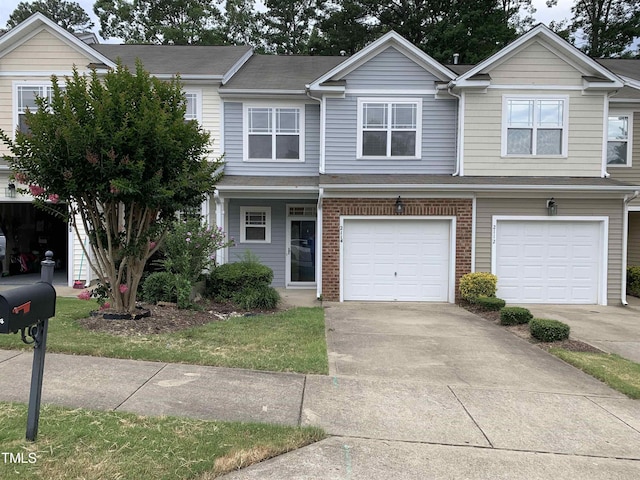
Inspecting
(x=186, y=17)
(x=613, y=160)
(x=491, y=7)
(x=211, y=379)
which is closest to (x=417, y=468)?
(x=211, y=379)

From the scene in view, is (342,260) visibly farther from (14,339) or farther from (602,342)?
(14,339)

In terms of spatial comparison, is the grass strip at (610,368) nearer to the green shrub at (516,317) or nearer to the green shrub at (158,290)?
the green shrub at (516,317)

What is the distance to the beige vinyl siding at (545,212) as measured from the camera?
10.9m

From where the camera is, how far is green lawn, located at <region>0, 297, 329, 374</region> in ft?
17.6

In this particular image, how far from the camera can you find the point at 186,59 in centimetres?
1420

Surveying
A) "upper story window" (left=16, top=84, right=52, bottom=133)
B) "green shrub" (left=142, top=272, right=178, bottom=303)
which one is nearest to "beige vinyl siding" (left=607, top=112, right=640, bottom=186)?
"green shrub" (left=142, top=272, right=178, bottom=303)

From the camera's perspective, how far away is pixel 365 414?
4.05m

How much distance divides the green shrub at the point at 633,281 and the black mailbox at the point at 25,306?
14.8 meters

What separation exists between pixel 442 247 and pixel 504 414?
712 centimetres

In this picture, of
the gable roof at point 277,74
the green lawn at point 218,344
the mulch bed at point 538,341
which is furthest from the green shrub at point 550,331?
the gable roof at point 277,74

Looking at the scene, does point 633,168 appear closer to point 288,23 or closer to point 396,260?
point 396,260

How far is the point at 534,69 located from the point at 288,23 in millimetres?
23868

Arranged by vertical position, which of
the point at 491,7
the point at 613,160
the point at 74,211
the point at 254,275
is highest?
the point at 491,7

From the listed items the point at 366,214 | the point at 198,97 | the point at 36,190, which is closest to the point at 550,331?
the point at 366,214
